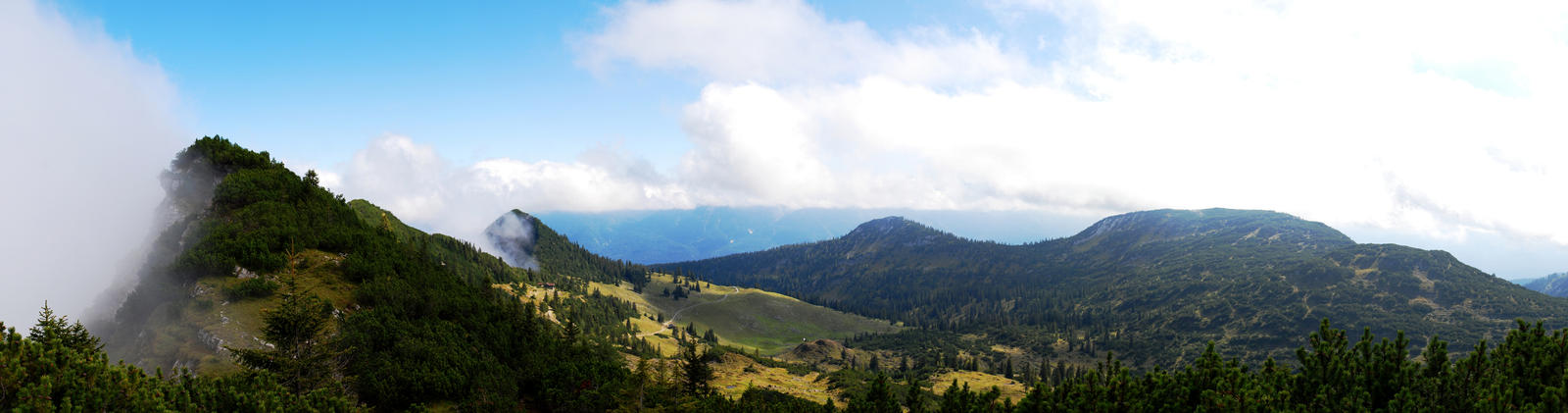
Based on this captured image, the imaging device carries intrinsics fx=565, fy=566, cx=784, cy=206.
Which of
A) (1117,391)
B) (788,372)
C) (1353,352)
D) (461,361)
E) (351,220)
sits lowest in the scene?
(788,372)

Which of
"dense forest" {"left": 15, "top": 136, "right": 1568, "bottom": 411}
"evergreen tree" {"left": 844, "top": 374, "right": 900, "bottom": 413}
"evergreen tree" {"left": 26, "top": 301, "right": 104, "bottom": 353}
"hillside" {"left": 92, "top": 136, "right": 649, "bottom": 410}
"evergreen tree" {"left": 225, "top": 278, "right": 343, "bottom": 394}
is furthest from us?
"hillside" {"left": 92, "top": 136, "right": 649, "bottom": 410}

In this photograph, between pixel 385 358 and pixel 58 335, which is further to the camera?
pixel 385 358

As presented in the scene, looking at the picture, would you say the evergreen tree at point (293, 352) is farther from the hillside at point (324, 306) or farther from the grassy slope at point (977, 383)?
the grassy slope at point (977, 383)

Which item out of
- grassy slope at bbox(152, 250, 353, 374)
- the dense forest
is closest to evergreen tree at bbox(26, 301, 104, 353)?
the dense forest

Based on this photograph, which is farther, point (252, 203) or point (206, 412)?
point (252, 203)

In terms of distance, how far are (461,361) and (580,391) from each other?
32.1 ft

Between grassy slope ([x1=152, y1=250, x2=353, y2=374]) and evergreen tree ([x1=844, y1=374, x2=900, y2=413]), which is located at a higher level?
grassy slope ([x1=152, y1=250, x2=353, y2=374])

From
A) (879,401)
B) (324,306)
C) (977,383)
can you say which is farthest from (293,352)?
(977,383)

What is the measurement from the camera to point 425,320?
5044cm

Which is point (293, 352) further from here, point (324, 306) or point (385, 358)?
point (324, 306)

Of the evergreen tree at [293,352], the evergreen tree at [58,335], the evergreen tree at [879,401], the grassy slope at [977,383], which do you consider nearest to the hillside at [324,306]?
the evergreen tree at [293,352]

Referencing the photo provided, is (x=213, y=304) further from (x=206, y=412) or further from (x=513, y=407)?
(x=206, y=412)

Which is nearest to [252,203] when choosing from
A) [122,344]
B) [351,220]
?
Result: [351,220]

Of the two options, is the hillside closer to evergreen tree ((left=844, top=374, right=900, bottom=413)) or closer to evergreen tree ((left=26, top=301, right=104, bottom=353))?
evergreen tree ((left=26, top=301, right=104, bottom=353))
